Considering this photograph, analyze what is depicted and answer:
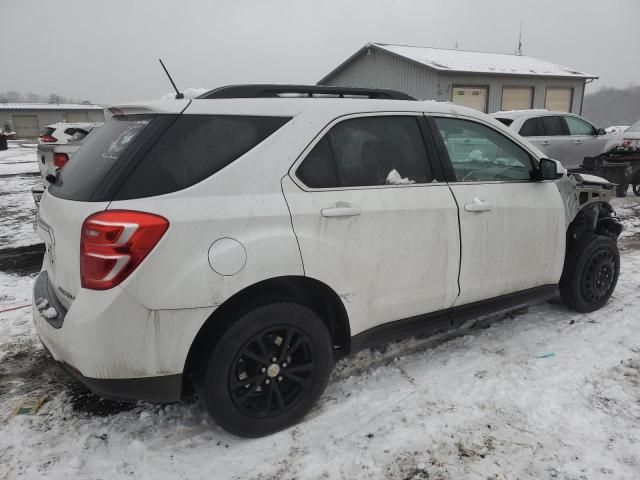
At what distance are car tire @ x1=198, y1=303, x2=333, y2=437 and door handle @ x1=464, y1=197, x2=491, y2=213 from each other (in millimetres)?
1259

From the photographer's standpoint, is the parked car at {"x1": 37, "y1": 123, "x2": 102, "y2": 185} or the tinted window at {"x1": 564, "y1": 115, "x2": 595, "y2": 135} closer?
the parked car at {"x1": 37, "y1": 123, "x2": 102, "y2": 185}

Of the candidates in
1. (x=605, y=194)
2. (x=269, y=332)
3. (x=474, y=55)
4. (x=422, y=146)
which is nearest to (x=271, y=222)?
(x=269, y=332)

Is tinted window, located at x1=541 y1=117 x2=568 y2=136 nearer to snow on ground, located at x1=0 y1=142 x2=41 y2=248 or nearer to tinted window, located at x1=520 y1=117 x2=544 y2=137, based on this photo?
tinted window, located at x1=520 y1=117 x2=544 y2=137

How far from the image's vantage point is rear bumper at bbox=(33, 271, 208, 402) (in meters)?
2.09

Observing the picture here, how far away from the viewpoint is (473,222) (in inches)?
121

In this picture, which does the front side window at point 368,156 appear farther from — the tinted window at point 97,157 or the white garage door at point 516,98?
the white garage door at point 516,98

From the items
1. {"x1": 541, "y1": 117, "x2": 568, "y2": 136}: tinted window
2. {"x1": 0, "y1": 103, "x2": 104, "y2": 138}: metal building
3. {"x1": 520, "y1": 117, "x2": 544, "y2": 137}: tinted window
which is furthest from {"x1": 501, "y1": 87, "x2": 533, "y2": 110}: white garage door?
{"x1": 0, "y1": 103, "x2": 104, "y2": 138}: metal building

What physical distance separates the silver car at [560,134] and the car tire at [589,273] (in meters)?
6.17

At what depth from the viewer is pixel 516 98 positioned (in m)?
20.9

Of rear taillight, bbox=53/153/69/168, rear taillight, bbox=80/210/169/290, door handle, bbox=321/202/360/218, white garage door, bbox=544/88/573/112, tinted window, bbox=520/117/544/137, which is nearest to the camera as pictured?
rear taillight, bbox=80/210/169/290

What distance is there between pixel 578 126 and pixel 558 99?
1324cm

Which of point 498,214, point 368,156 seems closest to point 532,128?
point 498,214

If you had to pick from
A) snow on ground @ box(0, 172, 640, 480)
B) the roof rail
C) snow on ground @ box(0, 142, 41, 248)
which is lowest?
snow on ground @ box(0, 172, 640, 480)

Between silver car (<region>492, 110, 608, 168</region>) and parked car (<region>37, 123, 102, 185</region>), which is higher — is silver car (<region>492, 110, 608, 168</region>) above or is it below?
above
